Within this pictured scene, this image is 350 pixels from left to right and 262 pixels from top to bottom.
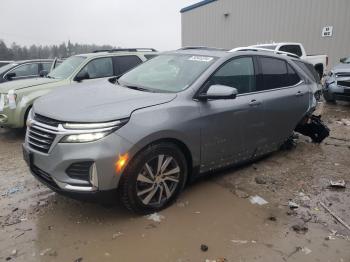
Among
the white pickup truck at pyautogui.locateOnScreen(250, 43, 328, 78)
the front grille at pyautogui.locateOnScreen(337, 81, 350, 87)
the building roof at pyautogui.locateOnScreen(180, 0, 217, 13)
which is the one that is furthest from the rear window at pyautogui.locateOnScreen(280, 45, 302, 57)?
the building roof at pyautogui.locateOnScreen(180, 0, 217, 13)

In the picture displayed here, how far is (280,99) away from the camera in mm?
4746

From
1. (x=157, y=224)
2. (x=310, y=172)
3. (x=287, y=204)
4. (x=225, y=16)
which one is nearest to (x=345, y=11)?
(x=225, y=16)

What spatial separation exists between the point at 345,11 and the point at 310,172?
519 inches

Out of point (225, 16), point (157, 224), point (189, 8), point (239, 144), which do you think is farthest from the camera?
point (189, 8)

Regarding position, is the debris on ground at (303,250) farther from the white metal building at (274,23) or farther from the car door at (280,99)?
the white metal building at (274,23)

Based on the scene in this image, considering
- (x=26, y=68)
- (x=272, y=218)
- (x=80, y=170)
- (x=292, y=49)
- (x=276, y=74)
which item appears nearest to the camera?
(x=80, y=170)

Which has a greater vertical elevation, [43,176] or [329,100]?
[43,176]

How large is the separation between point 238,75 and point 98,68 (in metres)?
4.04

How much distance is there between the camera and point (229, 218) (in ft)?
11.8

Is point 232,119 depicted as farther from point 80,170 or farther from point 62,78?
point 62,78

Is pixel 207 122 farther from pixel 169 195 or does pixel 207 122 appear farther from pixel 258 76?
pixel 258 76

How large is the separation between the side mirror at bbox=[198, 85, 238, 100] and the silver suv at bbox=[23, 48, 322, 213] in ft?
0.04

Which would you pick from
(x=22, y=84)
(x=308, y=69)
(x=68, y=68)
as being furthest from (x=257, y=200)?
(x=68, y=68)

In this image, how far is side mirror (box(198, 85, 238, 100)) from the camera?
367 cm
